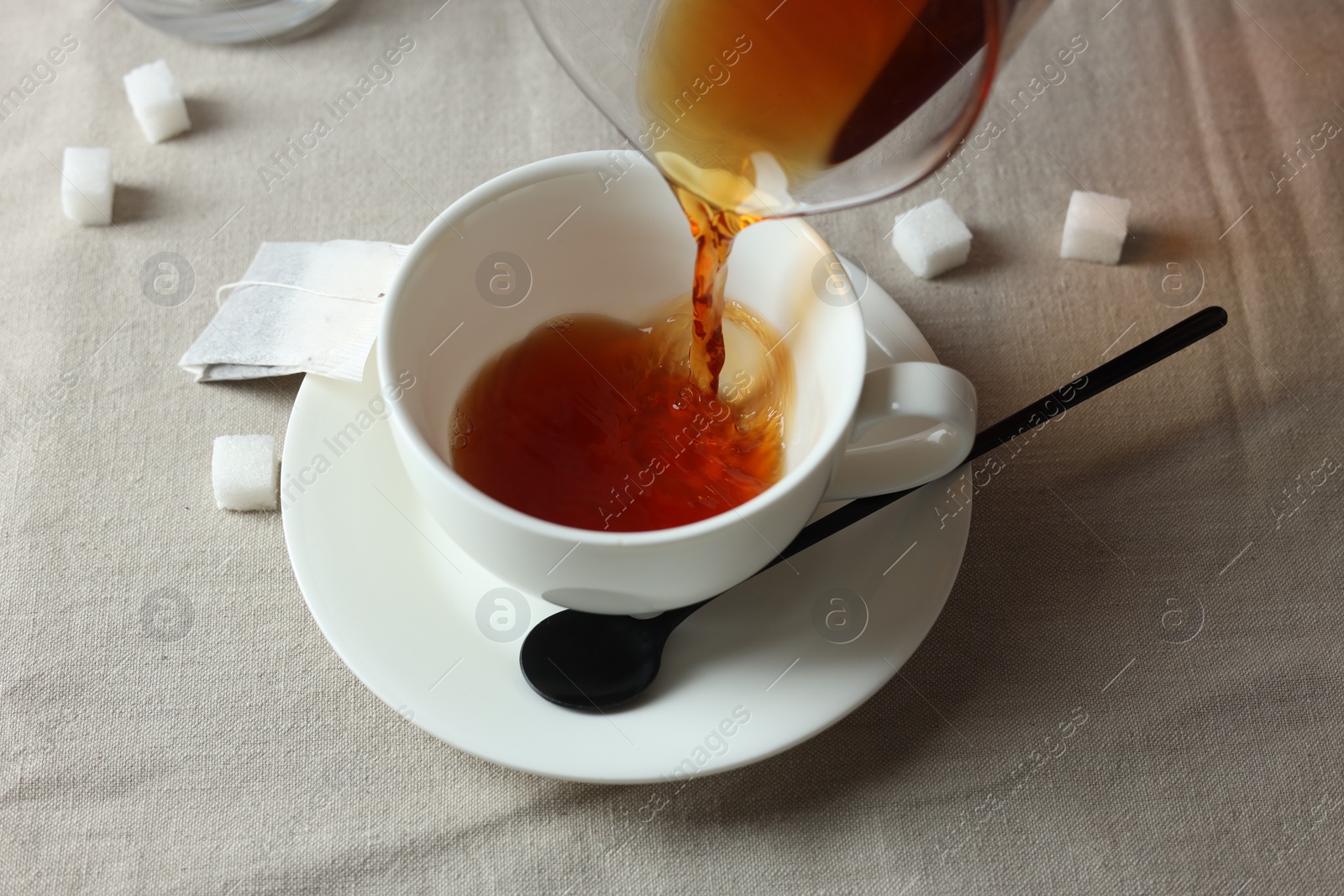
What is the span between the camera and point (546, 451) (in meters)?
0.94

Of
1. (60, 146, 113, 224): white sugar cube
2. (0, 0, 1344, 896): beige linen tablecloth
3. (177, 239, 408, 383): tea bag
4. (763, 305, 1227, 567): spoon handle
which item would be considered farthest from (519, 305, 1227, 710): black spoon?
(60, 146, 113, 224): white sugar cube

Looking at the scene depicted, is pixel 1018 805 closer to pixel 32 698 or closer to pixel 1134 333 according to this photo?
pixel 1134 333

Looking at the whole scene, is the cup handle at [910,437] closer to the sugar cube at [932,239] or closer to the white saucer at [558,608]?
the white saucer at [558,608]

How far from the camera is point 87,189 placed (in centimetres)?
117

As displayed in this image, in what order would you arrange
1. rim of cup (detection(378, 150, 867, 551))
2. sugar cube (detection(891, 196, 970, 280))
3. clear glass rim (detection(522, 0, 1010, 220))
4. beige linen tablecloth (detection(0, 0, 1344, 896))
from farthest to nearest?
sugar cube (detection(891, 196, 970, 280))
beige linen tablecloth (detection(0, 0, 1344, 896))
rim of cup (detection(378, 150, 867, 551))
clear glass rim (detection(522, 0, 1010, 220))

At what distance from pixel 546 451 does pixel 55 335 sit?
56 centimetres

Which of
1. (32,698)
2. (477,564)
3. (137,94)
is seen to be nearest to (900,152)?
(477,564)

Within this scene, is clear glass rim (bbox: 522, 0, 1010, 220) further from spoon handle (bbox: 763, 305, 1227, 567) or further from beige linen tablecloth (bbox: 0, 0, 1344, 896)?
beige linen tablecloth (bbox: 0, 0, 1344, 896)

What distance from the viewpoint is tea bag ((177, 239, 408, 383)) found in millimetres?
1025

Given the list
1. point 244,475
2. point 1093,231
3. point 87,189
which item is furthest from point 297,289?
point 1093,231

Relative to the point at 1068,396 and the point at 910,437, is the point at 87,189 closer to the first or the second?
the point at 910,437

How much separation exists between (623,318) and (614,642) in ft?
1.12

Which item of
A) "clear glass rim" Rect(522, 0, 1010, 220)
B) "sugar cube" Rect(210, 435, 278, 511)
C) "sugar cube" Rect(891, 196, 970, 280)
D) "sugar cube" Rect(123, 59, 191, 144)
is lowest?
Result: "sugar cube" Rect(210, 435, 278, 511)

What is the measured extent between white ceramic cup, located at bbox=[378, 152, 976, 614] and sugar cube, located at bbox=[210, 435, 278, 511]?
0.20 meters
